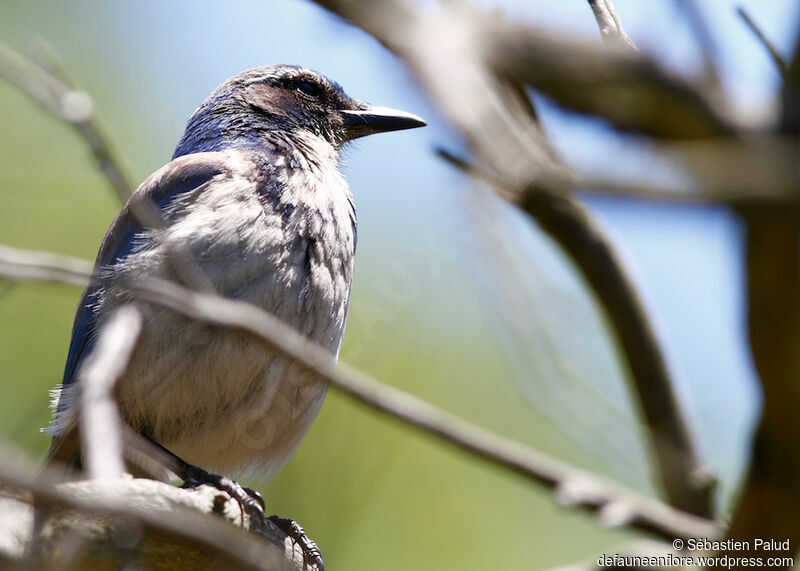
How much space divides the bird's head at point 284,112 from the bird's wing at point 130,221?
54cm

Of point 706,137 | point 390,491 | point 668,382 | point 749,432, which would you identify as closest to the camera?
point 706,137

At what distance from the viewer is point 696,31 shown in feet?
5.70

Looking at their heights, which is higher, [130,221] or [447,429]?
[130,221]

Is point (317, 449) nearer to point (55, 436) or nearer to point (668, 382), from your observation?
point (55, 436)

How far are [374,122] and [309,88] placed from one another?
50 centimetres

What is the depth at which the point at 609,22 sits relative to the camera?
8.20 ft

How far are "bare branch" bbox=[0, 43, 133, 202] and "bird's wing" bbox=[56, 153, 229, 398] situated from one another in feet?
2.59

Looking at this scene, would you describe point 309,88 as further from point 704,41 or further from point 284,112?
point 704,41

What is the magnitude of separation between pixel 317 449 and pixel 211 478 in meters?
1.24

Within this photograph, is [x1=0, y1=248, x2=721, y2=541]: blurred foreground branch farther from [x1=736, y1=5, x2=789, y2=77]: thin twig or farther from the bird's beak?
the bird's beak

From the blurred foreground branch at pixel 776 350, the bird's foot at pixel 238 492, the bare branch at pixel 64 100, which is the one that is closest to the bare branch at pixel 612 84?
the blurred foreground branch at pixel 776 350

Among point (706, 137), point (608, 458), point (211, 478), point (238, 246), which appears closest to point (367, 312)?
point (238, 246)

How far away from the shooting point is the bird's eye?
5.80 metres

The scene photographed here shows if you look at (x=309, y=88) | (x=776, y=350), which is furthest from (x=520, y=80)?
(x=309, y=88)
